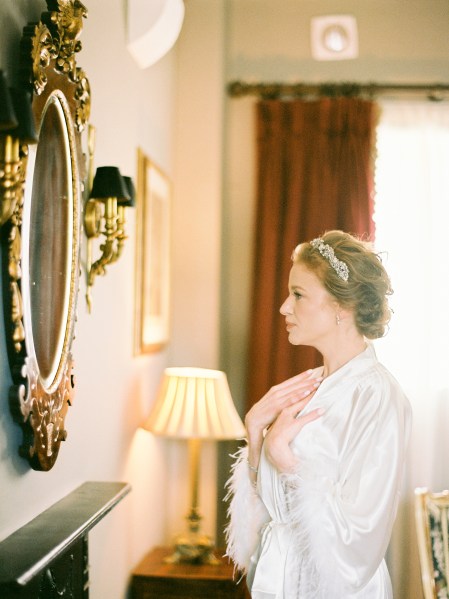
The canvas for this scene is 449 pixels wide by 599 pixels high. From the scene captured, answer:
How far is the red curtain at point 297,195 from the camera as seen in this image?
12.0 ft

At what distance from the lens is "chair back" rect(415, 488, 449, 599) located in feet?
8.98

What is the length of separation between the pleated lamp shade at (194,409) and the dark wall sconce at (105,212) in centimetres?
94

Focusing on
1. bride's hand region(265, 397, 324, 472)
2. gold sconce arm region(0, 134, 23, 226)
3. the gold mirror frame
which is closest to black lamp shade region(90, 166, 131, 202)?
the gold mirror frame

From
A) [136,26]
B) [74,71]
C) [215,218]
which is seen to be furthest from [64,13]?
[215,218]

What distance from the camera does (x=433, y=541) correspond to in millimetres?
2795

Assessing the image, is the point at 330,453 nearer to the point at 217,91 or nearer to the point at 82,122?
the point at 82,122

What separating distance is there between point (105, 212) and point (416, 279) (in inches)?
81.9

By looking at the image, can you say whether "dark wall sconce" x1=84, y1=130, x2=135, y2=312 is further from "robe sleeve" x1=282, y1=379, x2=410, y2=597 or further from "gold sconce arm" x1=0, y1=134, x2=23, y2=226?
"robe sleeve" x1=282, y1=379, x2=410, y2=597

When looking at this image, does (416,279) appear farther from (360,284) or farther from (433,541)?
(360,284)

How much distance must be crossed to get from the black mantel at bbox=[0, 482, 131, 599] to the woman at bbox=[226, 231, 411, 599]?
1.41 feet

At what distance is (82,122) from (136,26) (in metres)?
0.90

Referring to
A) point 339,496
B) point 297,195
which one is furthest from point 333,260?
point 297,195

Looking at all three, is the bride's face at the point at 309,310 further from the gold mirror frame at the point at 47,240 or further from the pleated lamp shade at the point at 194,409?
the pleated lamp shade at the point at 194,409

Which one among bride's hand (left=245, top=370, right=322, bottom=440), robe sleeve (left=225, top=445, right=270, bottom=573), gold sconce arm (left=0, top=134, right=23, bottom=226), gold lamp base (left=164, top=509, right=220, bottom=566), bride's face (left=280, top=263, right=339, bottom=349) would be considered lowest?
gold lamp base (left=164, top=509, right=220, bottom=566)
